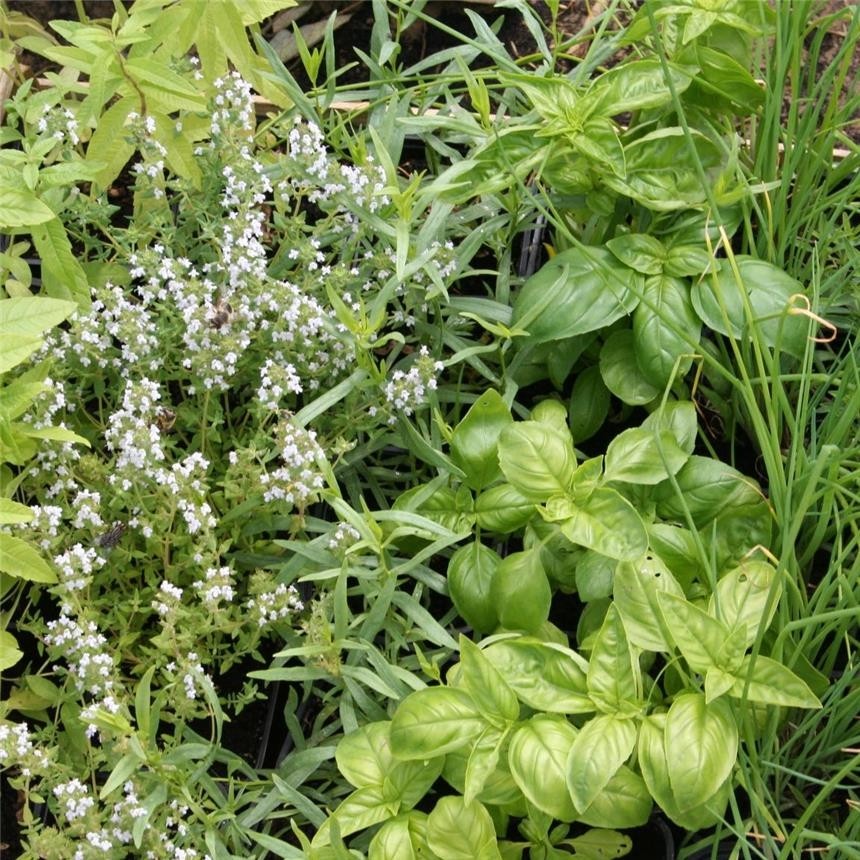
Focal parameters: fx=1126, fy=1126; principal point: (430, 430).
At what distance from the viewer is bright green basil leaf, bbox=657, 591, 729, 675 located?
1.11 meters

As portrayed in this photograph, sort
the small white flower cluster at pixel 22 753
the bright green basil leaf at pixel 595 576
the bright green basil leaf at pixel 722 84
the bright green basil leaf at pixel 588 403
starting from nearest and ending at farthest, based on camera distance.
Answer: the small white flower cluster at pixel 22 753, the bright green basil leaf at pixel 595 576, the bright green basil leaf at pixel 722 84, the bright green basil leaf at pixel 588 403

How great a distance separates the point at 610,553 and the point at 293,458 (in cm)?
36

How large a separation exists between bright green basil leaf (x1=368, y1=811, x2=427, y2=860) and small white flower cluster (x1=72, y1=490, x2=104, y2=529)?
47 cm

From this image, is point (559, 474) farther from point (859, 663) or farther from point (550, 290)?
point (859, 663)

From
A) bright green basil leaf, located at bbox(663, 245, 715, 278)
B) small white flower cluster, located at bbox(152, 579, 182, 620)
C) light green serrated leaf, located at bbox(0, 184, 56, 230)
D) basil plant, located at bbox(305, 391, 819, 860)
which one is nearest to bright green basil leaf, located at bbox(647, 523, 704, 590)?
basil plant, located at bbox(305, 391, 819, 860)

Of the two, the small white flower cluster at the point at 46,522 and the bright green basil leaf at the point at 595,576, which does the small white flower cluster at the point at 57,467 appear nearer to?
the small white flower cluster at the point at 46,522

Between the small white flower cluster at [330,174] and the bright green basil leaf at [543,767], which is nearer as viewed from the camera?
the bright green basil leaf at [543,767]

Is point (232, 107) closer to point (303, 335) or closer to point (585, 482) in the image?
point (303, 335)

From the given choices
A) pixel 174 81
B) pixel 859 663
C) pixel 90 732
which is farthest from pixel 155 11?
pixel 859 663

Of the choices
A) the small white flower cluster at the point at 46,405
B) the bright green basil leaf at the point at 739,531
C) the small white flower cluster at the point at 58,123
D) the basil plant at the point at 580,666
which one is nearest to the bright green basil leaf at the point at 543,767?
the basil plant at the point at 580,666

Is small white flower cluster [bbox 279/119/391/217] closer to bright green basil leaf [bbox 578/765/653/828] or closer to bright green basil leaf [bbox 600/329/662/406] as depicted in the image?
bright green basil leaf [bbox 600/329/662/406]

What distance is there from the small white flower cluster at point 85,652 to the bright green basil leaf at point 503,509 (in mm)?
453

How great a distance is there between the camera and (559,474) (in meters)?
1.25

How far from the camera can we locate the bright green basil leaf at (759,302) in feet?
4.44
